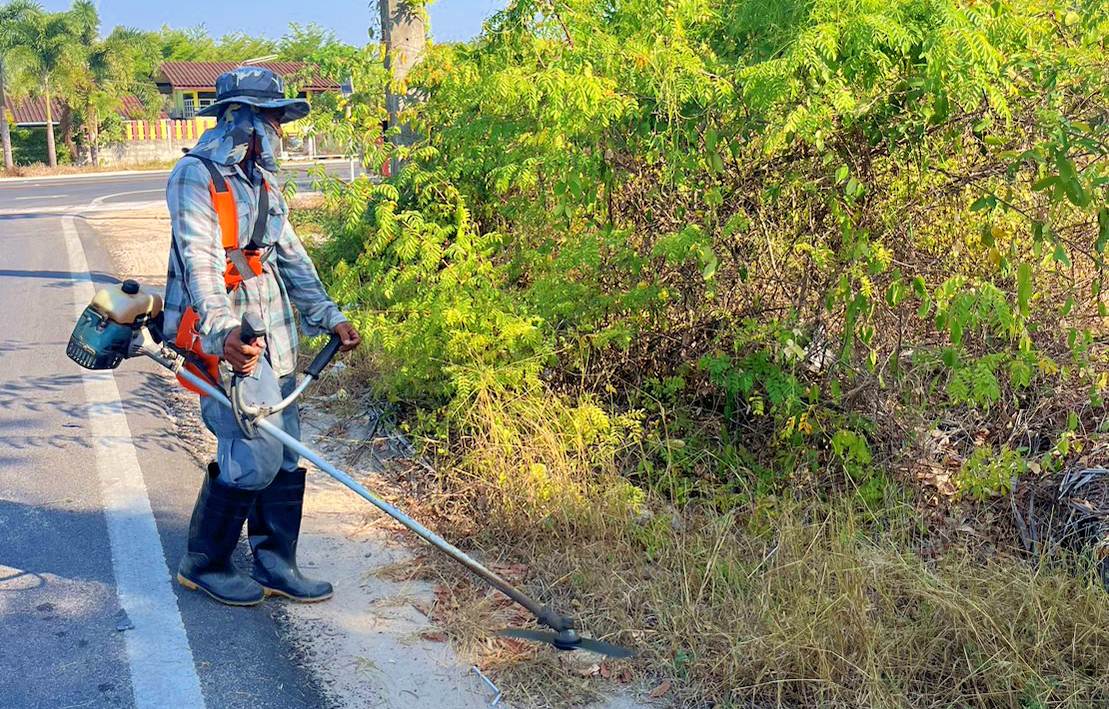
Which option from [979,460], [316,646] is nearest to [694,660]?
[316,646]

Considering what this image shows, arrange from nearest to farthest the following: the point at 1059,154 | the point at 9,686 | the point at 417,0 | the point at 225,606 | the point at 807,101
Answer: the point at 9,686
the point at 1059,154
the point at 225,606
the point at 807,101
the point at 417,0

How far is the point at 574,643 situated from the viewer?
11.5 ft

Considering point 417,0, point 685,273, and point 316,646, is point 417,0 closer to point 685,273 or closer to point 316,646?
point 685,273

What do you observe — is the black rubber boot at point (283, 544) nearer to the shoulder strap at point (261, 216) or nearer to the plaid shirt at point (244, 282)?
the plaid shirt at point (244, 282)

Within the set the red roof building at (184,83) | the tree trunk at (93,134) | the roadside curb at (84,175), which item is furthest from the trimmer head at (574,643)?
the red roof building at (184,83)

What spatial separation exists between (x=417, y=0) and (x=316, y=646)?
532cm

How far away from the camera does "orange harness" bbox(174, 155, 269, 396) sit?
3648 millimetres

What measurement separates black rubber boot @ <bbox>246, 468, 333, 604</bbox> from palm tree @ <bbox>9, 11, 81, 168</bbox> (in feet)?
136

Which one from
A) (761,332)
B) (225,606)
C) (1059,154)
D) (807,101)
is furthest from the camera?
(761,332)

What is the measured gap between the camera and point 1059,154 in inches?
143

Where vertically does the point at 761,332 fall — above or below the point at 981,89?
below

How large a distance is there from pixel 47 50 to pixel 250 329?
42.9 metres

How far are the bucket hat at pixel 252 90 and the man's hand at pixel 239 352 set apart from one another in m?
0.86

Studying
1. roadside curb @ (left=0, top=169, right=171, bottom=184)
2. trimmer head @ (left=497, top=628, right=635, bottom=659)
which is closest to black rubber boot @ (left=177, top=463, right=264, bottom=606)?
trimmer head @ (left=497, top=628, right=635, bottom=659)
